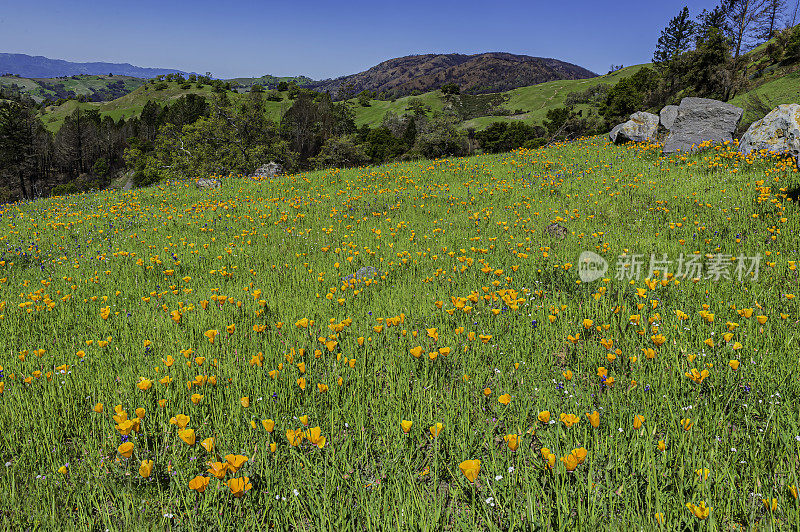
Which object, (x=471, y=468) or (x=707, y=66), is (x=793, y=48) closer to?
(x=707, y=66)

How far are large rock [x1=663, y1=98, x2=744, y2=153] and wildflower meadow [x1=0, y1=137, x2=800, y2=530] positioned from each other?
26.7ft

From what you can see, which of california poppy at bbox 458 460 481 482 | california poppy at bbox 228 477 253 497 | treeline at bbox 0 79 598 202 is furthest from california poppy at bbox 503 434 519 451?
treeline at bbox 0 79 598 202

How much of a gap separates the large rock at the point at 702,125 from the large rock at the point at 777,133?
1.93m

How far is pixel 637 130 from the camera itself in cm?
1838

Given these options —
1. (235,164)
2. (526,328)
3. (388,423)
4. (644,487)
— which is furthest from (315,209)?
(235,164)

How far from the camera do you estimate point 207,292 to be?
219 inches

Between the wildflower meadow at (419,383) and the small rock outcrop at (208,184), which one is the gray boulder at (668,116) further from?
the small rock outcrop at (208,184)

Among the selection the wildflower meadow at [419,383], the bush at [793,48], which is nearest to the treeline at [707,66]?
the bush at [793,48]

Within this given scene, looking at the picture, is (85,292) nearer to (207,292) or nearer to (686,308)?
(207,292)

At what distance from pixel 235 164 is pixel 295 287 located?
109 feet

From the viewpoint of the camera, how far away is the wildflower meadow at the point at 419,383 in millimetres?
2094

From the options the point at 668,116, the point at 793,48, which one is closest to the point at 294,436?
the point at 668,116

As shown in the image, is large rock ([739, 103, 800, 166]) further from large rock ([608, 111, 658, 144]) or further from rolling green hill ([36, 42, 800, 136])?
rolling green hill ([36, 42, 800, 136])

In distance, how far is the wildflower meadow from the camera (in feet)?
6.87
